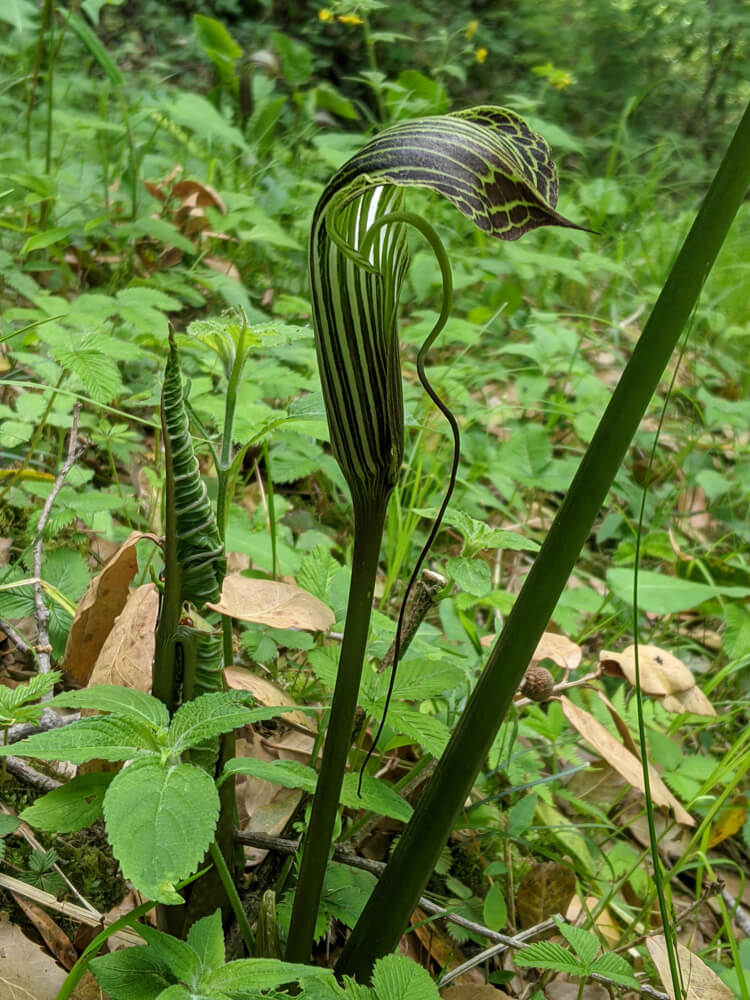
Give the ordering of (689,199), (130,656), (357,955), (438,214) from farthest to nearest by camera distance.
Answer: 1. (689,199)
2. (438,214)
3. (130,656)
4. (357,955)

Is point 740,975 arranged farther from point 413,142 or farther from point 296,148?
point 296,148

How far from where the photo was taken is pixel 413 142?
0.64 meters

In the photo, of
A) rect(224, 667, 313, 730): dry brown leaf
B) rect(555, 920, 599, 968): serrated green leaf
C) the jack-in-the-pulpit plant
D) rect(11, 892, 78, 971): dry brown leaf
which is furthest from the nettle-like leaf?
rect(11, 892, 78, 971): dry brown leaf

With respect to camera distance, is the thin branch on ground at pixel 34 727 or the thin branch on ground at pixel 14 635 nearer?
the thin branch on ground at pixel 34 727

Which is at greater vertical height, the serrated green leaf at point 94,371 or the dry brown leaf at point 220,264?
the serrated green leaf at point 94,371

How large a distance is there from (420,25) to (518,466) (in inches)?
287

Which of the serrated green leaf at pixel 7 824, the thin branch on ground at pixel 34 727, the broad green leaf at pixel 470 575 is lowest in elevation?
the thin branch on ground at pixel 34 727

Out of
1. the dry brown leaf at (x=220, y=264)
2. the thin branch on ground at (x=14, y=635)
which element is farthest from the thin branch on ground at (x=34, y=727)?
the dry brown leaf at (x=220, y=264)

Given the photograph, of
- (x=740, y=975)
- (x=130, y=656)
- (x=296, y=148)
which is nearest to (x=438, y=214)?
(x=296, y=148)

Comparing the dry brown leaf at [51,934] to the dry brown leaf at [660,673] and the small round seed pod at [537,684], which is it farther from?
the dry brown leaf at [660,673]

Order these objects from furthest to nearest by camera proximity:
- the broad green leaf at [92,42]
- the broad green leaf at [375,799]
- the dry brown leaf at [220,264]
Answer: the dry brown leaf at [220,264] < the broad green leaf at [92,42] < the broad green leaf at [375,799]

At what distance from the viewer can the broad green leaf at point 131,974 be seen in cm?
81

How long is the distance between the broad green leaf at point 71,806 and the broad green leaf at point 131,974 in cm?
13

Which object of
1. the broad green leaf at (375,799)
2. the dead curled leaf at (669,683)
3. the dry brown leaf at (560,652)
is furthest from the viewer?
the dead curled leaf at (669,683)
